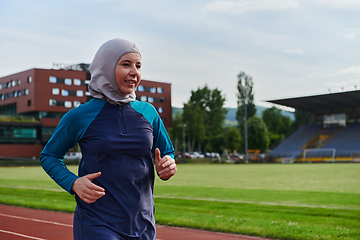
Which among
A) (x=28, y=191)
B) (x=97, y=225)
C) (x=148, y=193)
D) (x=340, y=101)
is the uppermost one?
(x=340, y=101)

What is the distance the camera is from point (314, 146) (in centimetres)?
6369

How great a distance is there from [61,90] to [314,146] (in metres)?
44.0

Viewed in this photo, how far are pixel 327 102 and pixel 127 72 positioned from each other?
67909 millimetres

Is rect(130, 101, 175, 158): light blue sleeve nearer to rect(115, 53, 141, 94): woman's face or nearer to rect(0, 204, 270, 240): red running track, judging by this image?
rect(115, 53, 141, 94): woman's face

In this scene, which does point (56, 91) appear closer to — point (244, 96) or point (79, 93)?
point (79, 93)

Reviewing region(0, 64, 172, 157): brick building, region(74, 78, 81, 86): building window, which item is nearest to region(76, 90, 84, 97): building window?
region(0, 64, 172, 157): brick building

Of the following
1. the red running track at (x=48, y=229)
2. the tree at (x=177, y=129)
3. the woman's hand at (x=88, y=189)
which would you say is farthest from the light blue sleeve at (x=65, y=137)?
the tree at (x=177, y=129)

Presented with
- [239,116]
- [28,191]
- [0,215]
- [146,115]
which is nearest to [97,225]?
[146,115]

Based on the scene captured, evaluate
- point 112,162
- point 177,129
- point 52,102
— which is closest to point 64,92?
point 52,102

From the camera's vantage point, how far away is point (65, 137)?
2555mm

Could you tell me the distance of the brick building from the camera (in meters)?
70.8

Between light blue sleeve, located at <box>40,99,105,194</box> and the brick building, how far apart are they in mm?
68141

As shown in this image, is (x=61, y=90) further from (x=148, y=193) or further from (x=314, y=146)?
(x=148, y=193)

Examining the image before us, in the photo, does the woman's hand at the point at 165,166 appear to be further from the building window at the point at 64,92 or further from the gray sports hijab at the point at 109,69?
the building window at the point at 64,92
